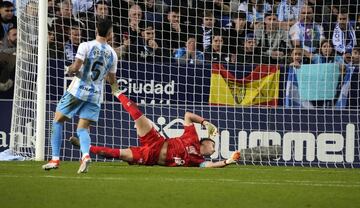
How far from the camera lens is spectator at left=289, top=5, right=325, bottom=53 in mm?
17250

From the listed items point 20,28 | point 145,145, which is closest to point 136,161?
point 145,145

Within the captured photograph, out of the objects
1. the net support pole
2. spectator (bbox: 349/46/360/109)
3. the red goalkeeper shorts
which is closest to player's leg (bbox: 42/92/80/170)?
the red goalkeeper shorts

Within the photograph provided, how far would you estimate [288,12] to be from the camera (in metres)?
17.6

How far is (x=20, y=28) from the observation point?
1562 centimetres

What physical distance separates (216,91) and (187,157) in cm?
237

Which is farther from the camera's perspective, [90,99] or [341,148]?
[341,148]

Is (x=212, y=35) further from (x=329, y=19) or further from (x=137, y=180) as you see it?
(x=137, y=180)

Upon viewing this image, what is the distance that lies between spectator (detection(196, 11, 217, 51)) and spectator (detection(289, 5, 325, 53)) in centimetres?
146

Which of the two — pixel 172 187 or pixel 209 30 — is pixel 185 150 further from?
pixel 172 187

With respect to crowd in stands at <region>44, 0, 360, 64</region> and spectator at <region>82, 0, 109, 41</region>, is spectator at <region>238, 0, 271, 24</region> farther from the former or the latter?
spectator at <region>82, 0, 109, 41</region>

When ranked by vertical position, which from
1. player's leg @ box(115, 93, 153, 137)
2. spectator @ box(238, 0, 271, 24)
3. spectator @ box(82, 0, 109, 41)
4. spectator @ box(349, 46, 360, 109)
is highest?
spectator @ box(238, 0, 271, 24)

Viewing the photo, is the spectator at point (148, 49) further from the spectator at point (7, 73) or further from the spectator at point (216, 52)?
the spectator at point (7, 73)

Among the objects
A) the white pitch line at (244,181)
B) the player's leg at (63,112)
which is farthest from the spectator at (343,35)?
the player's leg at (63,112)

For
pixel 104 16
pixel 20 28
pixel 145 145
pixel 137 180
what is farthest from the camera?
pixel 104 16
